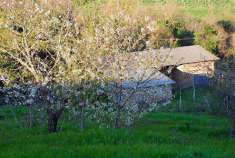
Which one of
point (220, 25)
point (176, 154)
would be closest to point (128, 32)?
point (176, 154)

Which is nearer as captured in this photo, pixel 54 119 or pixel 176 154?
pixel 176 154

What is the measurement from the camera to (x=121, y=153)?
23.9 ft

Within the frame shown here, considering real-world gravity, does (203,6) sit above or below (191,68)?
above

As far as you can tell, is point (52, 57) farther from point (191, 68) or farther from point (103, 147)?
point (191, 68)

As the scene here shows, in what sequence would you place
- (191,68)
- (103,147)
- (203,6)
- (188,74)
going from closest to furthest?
1. (103,147)
2. (188,74)
3. (191,68)
4. (203,6)

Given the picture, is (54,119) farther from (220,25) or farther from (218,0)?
(218,0)

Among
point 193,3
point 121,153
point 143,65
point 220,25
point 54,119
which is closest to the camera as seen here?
point 121,153

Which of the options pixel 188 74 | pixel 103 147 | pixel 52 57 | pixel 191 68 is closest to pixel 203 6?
pixel 191 68

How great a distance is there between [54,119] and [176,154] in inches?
295

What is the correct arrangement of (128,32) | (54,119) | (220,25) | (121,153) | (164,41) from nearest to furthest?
1. (121,153)
2. (54,119)
3. (128,32)
4. (164,41)
5. (220,25)

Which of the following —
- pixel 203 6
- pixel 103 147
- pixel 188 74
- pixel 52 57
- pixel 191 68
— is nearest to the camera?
pixel 103 147

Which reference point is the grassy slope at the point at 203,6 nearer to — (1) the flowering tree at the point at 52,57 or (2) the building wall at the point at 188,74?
(2) the building wall at the point at 188,74

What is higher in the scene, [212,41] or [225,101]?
[212,41]

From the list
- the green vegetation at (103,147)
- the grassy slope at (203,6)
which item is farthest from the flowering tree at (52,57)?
the grassy slope at (203,6)
